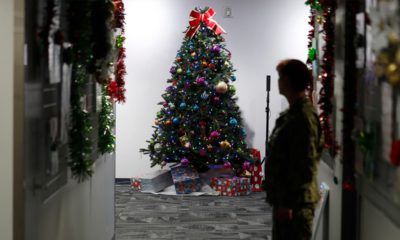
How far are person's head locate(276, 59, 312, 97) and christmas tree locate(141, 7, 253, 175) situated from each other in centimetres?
471

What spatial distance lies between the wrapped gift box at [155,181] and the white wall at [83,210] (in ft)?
8.86

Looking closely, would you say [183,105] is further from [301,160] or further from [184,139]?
[301,160]

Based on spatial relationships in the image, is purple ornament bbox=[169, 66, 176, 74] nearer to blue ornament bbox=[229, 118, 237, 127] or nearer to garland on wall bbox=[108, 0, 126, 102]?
blue ornament bbox=[229, 118, 237, 127]

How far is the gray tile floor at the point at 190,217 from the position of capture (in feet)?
18.9

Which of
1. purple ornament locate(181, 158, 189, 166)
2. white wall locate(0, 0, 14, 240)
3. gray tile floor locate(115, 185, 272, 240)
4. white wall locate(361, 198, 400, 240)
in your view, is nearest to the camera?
white wall locate(361, 198, 400, 240)

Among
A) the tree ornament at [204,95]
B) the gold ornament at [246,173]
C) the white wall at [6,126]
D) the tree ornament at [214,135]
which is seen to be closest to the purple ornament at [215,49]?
the tree ornament at [204,95]

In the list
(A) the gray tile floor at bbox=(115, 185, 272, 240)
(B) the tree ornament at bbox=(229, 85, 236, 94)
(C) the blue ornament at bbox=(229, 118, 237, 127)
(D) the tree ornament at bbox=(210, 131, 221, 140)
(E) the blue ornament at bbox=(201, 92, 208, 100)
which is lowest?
(A) the gray tile floor at bbox=(115, 185, 272, 240)

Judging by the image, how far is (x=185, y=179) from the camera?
7.80 meters

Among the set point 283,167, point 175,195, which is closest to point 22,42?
point 283,167

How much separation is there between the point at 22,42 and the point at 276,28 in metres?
6.53

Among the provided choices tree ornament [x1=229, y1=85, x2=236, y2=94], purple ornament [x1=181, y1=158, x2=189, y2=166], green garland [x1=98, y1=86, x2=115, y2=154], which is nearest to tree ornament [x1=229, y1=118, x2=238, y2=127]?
tree ornament [x1=229, y1=85, x2=236, y2=94]

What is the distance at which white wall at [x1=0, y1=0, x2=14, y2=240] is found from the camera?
2.81 metres

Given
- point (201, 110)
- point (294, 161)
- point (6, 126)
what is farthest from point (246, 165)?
point (6, 126)

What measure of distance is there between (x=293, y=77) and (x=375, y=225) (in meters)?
0.85
